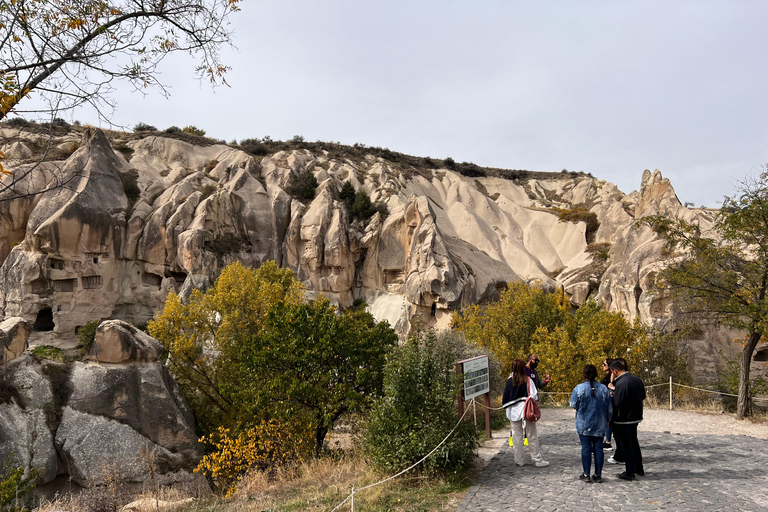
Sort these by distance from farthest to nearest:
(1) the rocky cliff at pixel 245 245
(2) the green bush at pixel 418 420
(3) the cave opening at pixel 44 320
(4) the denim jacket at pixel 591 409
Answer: (3) the cave opening at pixel 44 320 → (1) the rocky cliff at pixel 245 245 → (2) the green bush at pixel 418 420 → (4) the denim jacket at pixel 591 409

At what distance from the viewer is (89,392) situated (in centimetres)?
1040

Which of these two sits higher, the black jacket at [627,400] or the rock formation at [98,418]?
the black jacket at [627,400]

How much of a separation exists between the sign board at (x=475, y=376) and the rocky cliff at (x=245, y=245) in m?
18.0

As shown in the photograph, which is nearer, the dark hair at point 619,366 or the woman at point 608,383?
the dark hair at point 619,366

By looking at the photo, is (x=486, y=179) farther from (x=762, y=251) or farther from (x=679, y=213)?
(x=762, y=251)

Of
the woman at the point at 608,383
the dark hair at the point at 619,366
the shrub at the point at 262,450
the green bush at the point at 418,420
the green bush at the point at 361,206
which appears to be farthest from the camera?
the green bush at the point at 361,206

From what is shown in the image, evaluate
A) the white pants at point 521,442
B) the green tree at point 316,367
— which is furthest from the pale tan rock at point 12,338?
the white pants at point 521,442

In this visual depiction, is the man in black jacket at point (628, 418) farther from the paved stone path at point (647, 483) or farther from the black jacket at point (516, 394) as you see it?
the black jacket at point (516, 394)

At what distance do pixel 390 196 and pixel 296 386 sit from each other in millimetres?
32260

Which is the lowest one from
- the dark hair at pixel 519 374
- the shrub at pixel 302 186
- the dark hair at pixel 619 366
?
the dark hair at pixel 519 374

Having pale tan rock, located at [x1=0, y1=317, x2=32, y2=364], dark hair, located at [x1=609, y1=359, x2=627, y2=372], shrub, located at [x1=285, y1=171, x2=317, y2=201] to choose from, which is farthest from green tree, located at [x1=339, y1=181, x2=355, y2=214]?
dark hair, located at [x1=609, y1=359, x2=627, y2=372]

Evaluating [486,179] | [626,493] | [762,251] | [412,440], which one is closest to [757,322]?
[762,251]

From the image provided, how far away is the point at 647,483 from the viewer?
6133 mm

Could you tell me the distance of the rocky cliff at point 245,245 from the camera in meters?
29.4
